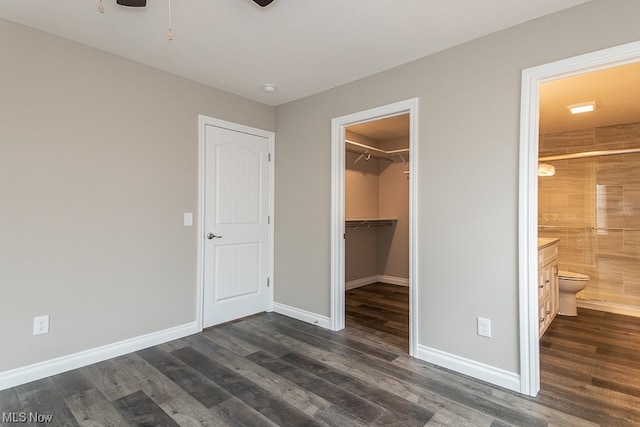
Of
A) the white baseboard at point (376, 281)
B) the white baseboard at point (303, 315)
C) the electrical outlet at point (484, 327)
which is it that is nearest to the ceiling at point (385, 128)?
the white baseboard at point (376, 281)

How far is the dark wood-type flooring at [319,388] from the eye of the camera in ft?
6.10

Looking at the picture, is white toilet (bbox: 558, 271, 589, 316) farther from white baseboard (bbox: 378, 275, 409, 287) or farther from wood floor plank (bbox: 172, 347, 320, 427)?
wood floor plank (bbox: 172, 347, 320, 427)

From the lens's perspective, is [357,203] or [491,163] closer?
[491,163]

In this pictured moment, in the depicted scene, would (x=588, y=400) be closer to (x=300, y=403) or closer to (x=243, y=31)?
(x=300, y=403)

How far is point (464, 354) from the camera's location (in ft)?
7.85

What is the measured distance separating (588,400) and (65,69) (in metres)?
4.35

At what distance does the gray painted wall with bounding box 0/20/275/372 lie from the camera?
220 centimetres

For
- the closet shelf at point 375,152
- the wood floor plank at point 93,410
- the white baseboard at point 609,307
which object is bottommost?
the wood floor plank at point 93,410

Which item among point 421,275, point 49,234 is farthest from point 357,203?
point 49,234

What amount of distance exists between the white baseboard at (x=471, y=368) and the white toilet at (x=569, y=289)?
7.40 feet

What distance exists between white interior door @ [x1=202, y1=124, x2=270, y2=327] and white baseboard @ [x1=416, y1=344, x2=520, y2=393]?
198 cm

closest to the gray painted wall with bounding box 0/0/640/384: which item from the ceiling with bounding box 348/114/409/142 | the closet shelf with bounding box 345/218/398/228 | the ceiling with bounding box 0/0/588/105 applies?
the ceiling with bounding box 0/0/588/105

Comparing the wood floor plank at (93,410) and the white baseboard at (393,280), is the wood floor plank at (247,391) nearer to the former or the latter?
the wood floor plank at (93,410)

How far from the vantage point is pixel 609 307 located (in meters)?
4.06
